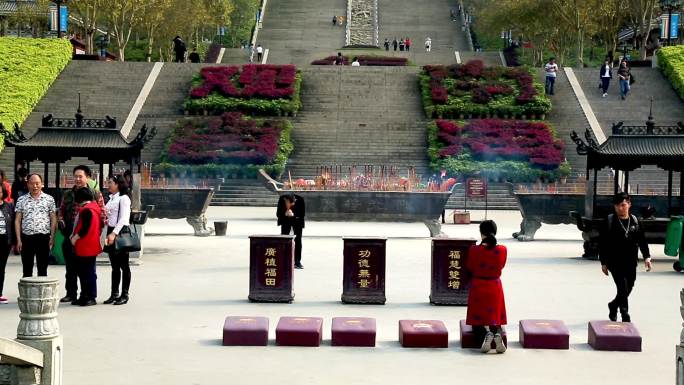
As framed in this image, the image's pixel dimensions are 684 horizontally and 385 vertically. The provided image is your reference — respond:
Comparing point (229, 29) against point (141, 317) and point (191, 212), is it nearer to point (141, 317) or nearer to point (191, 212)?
point (191, 212)

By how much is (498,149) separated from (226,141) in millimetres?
9409

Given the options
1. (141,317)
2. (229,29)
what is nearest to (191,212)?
(141,317)

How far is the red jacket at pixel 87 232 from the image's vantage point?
57.0ft

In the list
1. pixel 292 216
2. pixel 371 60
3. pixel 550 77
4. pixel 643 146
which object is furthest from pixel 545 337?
pixel 371 60

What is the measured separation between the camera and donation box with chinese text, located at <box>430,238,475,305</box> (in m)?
18.0

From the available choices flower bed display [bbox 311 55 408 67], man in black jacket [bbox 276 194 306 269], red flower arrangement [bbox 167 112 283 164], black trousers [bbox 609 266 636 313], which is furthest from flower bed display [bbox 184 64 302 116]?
black trousers [bbox 609 266 636 313]

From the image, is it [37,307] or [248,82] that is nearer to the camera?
[37,307]

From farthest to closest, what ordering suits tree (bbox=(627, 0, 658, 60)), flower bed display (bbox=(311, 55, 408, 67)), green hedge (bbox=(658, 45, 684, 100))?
flower bed display (bbox=(311, 55, 408, 67)) → tree (bbox=(627, 0, 658, 60)) → green hedge (bbox=(658, 45, 684, 100))

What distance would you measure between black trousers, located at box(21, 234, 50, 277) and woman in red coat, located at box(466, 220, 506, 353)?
19.7 feet

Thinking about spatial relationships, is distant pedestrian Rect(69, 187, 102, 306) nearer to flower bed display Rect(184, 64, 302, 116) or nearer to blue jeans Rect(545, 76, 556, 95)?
flower bed display Rect(184, 64, 302, 116)

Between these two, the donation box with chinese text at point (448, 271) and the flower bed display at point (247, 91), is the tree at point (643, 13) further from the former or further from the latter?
the donation box with chinese text at point (448, 271)

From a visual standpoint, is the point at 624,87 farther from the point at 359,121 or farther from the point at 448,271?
the point at 448,271

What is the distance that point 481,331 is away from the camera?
565 inches

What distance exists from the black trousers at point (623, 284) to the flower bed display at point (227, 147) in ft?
98.0
